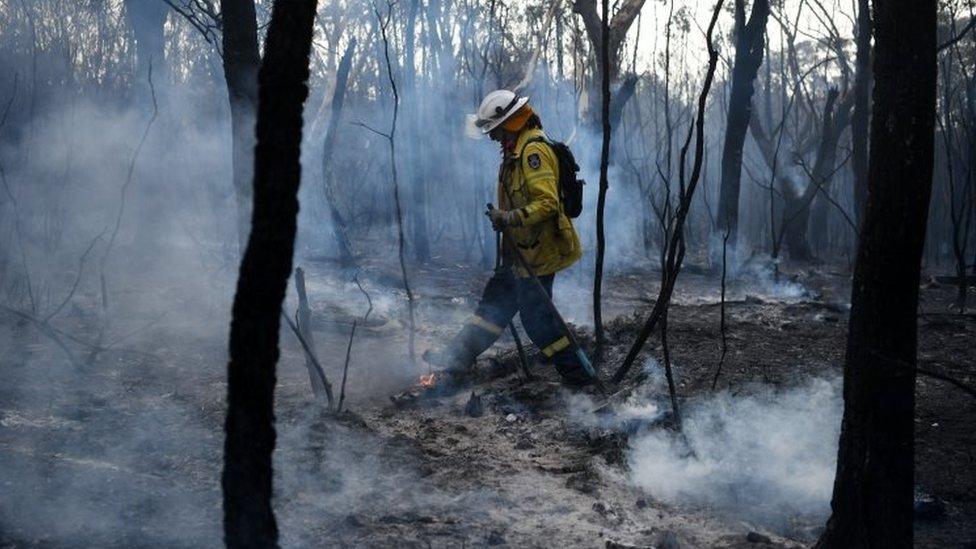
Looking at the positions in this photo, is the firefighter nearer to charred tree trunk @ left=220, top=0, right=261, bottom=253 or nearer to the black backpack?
the black backpack

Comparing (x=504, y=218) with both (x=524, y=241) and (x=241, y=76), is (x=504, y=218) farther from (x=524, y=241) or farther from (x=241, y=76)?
(x=241, y=76)

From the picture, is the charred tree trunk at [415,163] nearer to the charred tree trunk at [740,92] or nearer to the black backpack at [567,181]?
the charred tree trunk at [740,92]

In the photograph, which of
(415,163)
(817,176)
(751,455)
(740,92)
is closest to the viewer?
(751,455)

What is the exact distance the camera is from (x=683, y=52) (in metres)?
20.5

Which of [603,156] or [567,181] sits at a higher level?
[603,156]

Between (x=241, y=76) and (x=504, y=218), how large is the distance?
1639 mm

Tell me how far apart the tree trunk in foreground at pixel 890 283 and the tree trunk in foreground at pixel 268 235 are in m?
1.65

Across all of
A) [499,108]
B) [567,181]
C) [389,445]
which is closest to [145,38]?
[499,108]

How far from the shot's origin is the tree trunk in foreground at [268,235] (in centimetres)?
142

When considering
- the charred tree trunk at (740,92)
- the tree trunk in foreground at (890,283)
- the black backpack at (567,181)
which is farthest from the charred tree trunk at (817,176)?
the tree trunk in foreground at (890,283)

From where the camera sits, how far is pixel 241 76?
14.6 ft

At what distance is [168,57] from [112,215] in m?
11.4

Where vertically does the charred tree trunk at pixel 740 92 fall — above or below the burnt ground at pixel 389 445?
above

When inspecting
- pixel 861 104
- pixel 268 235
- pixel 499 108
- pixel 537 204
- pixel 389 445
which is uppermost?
pixel 861 104
